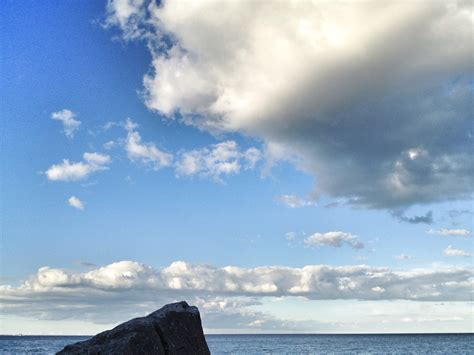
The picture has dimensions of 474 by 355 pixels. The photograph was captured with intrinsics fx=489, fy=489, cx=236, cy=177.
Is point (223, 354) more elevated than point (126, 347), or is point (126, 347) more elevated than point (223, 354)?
point (126, 347)

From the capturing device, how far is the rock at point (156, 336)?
16047mm

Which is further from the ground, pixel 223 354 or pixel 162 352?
pixel 162 352

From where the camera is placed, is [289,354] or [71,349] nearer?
[71,349]

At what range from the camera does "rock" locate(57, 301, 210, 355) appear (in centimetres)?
1605

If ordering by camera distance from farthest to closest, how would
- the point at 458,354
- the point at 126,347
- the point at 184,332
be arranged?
1. the point at 458,354
2. the point at 184,332
3. the point at 126,347

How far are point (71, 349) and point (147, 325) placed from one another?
8.37ft

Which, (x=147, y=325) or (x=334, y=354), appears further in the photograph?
(x=334, y=354)

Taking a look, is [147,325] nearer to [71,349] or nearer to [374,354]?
[71,349]

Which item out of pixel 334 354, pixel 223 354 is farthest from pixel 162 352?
pixel 334 354

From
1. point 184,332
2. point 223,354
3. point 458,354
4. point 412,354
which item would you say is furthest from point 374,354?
point 184,332

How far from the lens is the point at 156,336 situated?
16.8m

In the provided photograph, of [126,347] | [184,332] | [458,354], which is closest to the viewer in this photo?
[126,347]

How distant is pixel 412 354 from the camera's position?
3477 inches

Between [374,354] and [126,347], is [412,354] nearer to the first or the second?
[374,354]
